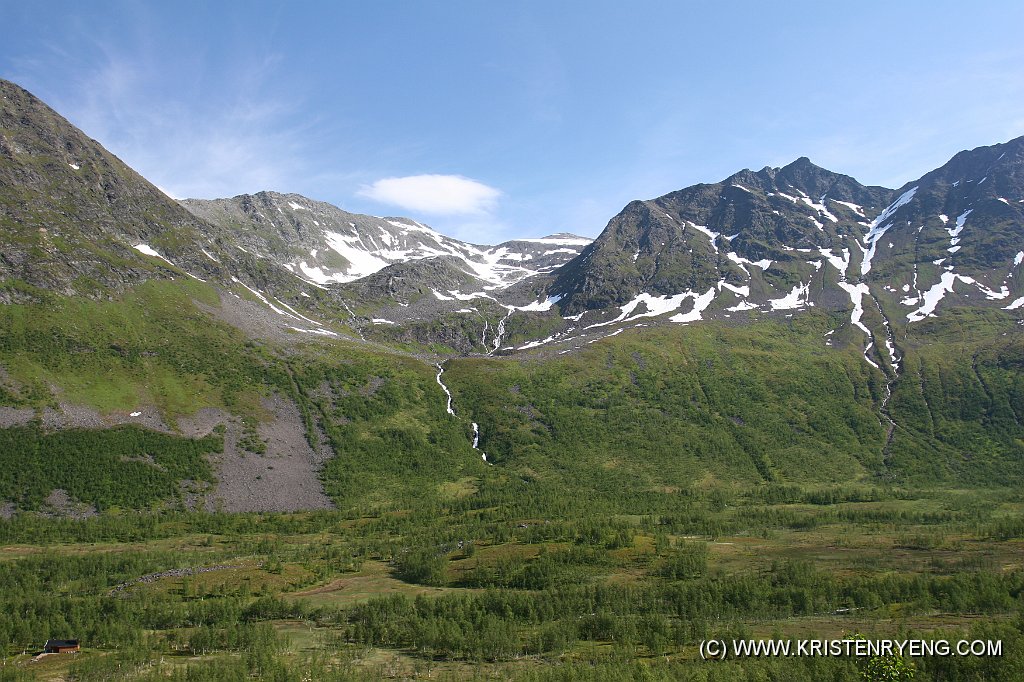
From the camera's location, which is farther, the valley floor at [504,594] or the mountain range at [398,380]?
the mountain range at [398,380]

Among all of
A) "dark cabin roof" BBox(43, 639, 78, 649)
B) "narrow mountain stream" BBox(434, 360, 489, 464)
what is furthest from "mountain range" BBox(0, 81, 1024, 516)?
"dark cabin roof" BBox(43, 639, 78, 649)

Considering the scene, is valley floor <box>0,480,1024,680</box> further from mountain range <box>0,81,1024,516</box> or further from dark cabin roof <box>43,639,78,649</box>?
mountain range <box>0,81,1024,516</box>

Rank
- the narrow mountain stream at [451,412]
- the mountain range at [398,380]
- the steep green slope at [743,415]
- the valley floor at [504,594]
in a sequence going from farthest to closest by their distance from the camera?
1. the narrow mountain stream at [451,412]
2. the steep green slope at [743,415]
3. the mountain range at [398,380]
4. the valley floor at [504,594]

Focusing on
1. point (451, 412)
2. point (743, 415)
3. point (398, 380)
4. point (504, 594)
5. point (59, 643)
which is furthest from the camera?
point (398, 380)

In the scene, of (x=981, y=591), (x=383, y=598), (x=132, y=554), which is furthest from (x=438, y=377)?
(x=981, y=591)

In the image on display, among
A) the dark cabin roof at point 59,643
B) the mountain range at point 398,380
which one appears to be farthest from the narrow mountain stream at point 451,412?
the dark cabin roof at point 59,643

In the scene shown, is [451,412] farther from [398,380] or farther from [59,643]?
[59,643]

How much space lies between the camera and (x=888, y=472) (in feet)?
461

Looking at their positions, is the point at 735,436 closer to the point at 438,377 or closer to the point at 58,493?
the point at 438,377

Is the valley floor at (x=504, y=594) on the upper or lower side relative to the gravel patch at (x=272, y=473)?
lower

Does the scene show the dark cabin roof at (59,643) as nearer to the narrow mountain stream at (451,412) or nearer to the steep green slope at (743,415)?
the steep green slope at (743,415)

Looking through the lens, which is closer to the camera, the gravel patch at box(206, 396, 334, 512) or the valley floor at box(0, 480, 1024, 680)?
the valley floor at box(0, 480, 1024, 680)

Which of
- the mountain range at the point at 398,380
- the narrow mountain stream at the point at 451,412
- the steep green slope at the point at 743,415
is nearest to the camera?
the mountain range at the point at 398,380

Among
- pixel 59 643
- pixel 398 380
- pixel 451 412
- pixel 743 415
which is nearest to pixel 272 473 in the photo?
pixel 451 412
